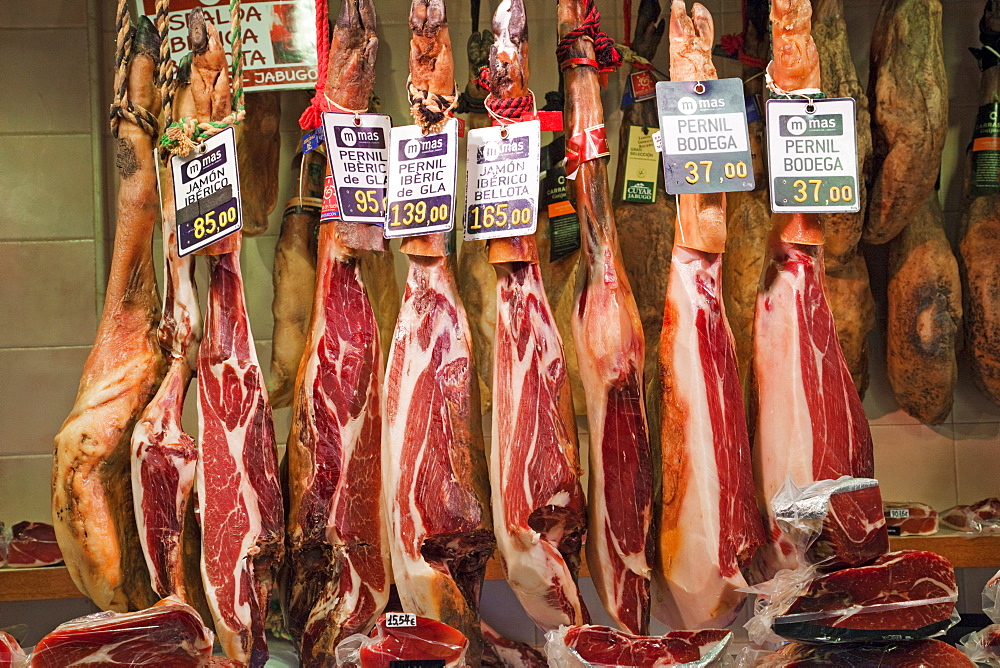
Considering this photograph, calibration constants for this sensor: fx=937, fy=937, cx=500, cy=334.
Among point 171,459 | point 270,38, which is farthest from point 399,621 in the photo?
point 270,38

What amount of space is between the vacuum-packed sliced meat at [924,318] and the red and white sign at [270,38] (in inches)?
76.1

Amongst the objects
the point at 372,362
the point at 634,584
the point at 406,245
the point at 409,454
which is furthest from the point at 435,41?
the point at 634,584

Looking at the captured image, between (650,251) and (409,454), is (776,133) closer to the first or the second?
(650,251)

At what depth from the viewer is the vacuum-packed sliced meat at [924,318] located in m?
2.94

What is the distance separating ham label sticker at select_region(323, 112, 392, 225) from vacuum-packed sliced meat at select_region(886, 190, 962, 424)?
1716mm

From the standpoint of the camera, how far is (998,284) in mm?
2936

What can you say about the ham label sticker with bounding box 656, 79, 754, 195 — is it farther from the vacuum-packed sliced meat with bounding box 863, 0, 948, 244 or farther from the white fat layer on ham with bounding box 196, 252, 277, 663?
the white fat layer on ham with bounding box 196, 252, 277, 663

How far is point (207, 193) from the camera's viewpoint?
7.11 ft

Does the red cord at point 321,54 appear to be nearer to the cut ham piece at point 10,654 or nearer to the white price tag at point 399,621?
the white price tag at point 399,621

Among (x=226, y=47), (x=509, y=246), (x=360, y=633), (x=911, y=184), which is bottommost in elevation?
(x=360, y=633)

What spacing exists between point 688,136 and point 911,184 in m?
1.06

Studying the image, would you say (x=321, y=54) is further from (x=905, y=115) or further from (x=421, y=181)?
(x=905, y=115)

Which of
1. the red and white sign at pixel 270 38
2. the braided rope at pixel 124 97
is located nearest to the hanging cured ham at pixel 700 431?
the red and white sign at pixel 270 38

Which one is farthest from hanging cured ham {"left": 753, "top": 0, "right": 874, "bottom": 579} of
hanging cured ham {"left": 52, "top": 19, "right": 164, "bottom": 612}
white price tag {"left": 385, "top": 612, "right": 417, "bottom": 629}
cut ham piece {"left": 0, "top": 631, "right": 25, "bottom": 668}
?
cut ham piece {"left": 0, "top": 631, "right": 25, "bottom": 668}
